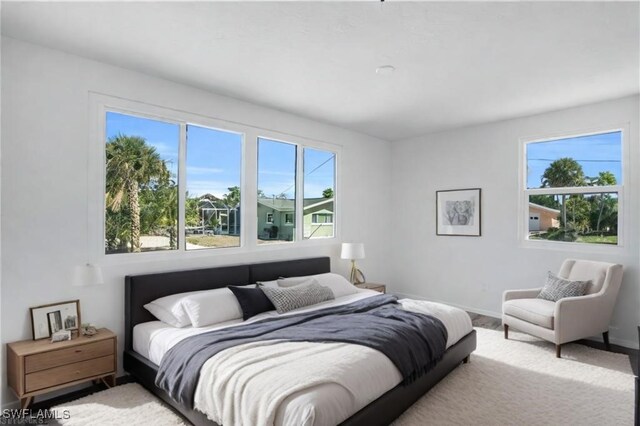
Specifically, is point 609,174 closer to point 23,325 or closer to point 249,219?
point 249,219

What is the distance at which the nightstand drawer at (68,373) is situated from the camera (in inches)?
98.6

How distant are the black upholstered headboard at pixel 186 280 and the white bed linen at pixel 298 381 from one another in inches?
24.4

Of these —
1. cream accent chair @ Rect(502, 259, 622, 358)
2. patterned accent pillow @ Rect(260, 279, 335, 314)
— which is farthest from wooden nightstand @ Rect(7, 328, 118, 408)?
cream accent chair @ Rect(502, 259, 622, 358)

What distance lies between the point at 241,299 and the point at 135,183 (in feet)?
4.80

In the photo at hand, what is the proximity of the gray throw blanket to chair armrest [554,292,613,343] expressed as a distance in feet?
4.62

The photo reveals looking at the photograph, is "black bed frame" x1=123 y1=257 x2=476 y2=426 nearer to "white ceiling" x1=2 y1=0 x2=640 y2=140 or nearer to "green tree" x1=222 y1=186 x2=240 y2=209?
"green tree" x1=222 y1=186 x2=240 y2=209

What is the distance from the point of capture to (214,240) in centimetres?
397

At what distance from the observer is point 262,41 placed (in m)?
2.72

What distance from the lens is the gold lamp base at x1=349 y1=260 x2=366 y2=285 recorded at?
519 cm

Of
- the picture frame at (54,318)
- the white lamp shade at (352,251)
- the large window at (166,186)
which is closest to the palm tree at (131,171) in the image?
the large window at (166,186)

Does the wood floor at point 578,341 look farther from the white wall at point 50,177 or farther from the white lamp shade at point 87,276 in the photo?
the white lamp shade at point 87,276

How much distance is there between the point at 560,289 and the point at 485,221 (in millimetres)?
1465

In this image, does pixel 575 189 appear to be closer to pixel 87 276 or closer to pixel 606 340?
pixel 606 340

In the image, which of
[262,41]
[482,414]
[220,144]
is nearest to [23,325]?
[220,144]
